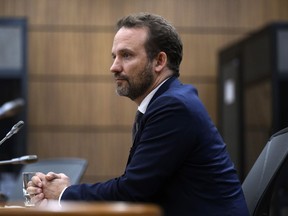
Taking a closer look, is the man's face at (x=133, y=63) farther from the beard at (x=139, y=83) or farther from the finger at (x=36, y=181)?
the finger at (x=36, y=181)

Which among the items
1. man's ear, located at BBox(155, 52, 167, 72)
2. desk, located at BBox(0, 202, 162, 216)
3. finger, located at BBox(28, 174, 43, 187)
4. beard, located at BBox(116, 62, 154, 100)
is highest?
man's ear, located at BBox(155, 52, 167, 72)

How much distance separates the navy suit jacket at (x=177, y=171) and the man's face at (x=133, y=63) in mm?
212

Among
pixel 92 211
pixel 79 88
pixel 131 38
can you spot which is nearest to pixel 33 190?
pixel 131 38

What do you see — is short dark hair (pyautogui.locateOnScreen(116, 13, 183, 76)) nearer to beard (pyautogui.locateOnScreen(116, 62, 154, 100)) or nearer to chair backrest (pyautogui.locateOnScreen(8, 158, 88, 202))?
beard (pyautogui.locateOnScreen(116, 62, 154, 100))

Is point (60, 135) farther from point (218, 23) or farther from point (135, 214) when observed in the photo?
point (135, 214)

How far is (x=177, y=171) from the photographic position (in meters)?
2.26

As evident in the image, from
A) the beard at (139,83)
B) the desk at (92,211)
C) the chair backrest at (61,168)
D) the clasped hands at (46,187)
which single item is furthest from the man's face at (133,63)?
the chair backrest at (61,168)

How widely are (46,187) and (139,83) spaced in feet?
1.57

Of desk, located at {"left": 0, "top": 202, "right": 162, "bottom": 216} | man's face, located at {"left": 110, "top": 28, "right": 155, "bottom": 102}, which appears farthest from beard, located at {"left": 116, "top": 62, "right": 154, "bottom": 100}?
desk, located at {"left": 0, "top": 202, "right": 162, "bottom": 216}

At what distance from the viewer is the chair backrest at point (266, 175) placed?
2.38 meters

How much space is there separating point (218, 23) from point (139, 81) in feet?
18.2

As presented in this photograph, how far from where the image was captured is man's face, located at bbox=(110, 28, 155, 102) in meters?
2.52

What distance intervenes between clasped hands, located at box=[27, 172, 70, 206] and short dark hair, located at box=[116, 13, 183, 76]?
1.72 ft

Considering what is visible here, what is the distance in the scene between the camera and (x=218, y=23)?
26.2 ft
